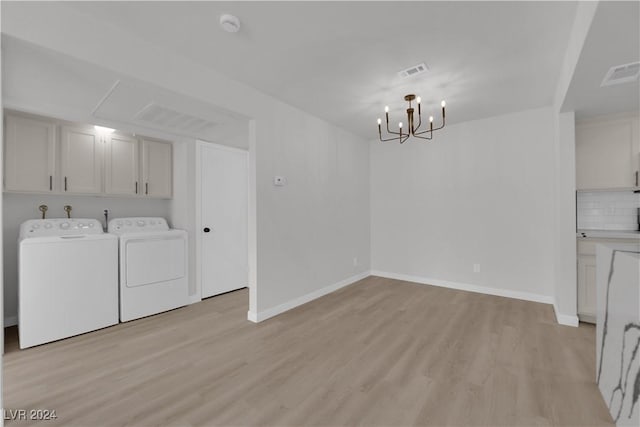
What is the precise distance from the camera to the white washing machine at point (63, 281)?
2541 mm

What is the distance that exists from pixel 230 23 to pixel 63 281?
111 inches

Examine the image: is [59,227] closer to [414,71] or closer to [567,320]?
[414,71]

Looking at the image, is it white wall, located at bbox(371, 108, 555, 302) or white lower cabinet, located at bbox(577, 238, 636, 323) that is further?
white wall, located at bbox(371, 108, 555, 302)

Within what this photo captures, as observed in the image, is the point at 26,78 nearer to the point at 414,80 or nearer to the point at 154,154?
the point at 154,154

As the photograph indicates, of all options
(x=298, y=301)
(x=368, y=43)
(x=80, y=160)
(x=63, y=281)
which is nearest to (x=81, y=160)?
(x=80, y=160)

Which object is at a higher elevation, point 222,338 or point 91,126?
point 91,126

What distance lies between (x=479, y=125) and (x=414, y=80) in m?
1.88

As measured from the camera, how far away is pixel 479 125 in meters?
4.10

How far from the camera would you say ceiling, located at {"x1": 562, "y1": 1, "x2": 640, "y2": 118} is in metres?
1.48

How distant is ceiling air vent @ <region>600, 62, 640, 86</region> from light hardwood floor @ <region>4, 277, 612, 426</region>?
225cm

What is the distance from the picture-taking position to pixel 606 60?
1950 mm

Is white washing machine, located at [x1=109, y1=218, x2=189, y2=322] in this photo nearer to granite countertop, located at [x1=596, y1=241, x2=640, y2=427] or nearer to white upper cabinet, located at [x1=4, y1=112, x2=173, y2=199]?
white upper cabinet, located at [x1=4, y1=112, x2=173, y2=199]

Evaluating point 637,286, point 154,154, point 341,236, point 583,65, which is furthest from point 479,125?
point 154,154

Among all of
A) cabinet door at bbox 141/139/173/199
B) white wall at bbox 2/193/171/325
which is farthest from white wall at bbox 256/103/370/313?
white wall at bbox 2/193/171/325
